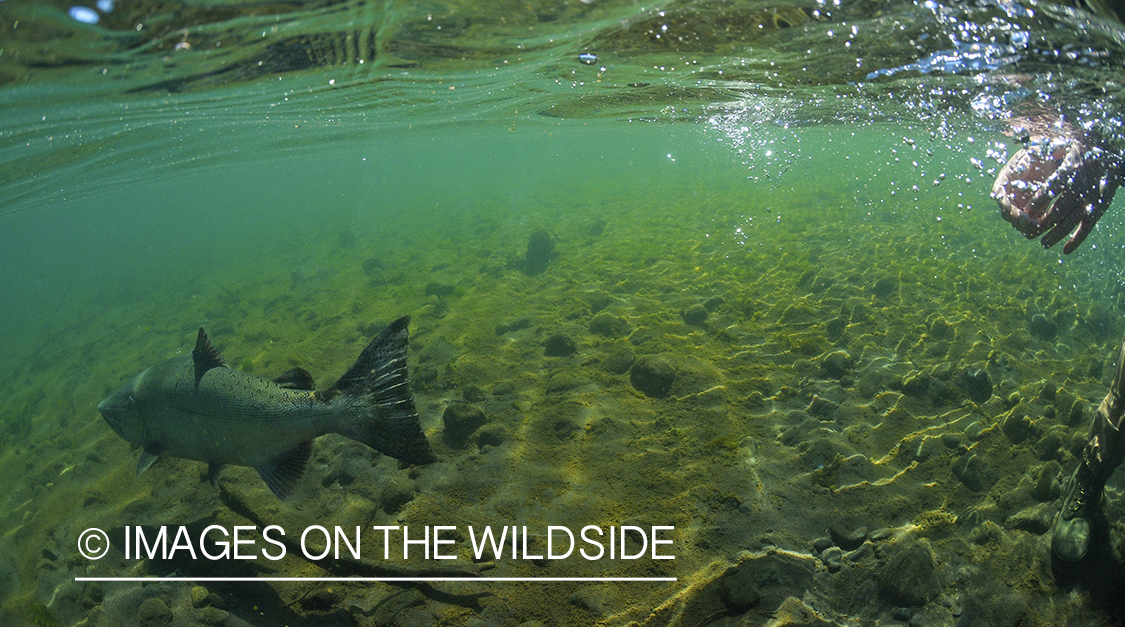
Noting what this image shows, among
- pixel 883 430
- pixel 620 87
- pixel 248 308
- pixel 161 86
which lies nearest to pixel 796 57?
pixel 620 87

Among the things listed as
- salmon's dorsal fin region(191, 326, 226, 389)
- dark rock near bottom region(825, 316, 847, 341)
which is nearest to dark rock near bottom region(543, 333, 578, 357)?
dark rock near bottom region(825, 316, 847, 341)

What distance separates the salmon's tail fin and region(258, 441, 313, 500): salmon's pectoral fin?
0.66m

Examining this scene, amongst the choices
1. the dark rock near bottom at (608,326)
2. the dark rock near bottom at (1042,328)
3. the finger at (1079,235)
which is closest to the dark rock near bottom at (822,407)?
the finger at (1079,235)

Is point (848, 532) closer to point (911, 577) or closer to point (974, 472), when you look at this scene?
point (911, 577)

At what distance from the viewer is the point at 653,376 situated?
7395 millimetres

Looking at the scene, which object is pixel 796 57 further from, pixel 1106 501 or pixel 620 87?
pixel 1106 501

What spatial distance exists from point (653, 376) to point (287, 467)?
4838mm

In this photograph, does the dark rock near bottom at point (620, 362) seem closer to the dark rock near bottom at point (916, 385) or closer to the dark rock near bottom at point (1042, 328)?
the dark rock near bottom at point (916, 385)

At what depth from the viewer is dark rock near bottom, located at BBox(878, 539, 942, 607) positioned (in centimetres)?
413

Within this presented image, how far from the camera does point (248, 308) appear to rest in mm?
17609

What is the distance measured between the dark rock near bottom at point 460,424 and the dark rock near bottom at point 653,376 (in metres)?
2.39

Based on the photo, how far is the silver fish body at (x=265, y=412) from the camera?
399 cm

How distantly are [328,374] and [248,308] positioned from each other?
10135 millimetres
